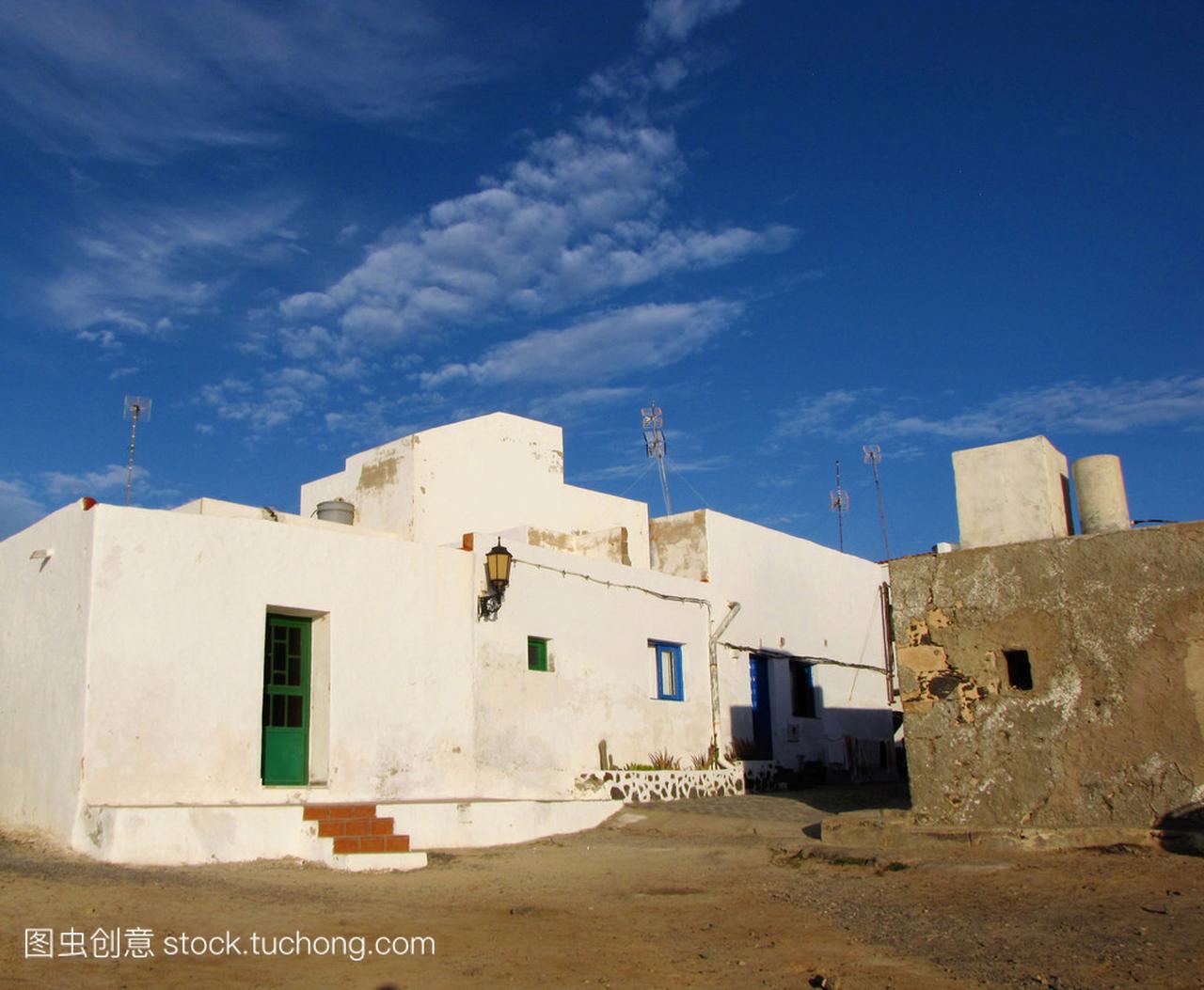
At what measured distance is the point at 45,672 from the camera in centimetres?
1125

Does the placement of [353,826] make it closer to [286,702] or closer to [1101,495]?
[286,702]

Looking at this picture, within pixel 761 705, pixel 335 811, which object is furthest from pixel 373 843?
pixel 761 705

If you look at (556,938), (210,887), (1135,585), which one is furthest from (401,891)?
(1135,585)

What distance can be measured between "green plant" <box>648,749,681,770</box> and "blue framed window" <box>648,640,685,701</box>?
0.84 metres

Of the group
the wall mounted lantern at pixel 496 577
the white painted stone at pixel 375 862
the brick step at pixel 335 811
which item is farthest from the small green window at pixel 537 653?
the white painted stone at pixel 375 862

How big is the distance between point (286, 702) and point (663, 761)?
238 inches

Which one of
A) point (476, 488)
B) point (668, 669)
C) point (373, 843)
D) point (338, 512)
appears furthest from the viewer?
point (476, 488)

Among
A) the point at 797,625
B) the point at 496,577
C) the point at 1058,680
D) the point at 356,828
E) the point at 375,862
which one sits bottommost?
the point at 375,862

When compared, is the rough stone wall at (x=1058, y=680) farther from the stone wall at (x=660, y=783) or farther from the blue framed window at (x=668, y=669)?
the blue framed window at (x=668, y=669)

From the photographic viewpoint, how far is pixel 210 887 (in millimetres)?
8141

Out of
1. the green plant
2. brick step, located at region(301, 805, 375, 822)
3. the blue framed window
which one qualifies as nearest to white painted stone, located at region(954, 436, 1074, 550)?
brick step, located at region(301, 805, 375, 822)

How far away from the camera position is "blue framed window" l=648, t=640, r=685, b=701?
665 inches

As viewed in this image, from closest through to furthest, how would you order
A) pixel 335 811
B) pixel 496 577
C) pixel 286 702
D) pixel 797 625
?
pixel 335 811, pixel 286 702, pixel 496 577, pixel 797 625

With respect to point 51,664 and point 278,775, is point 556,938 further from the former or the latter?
point 51,664
